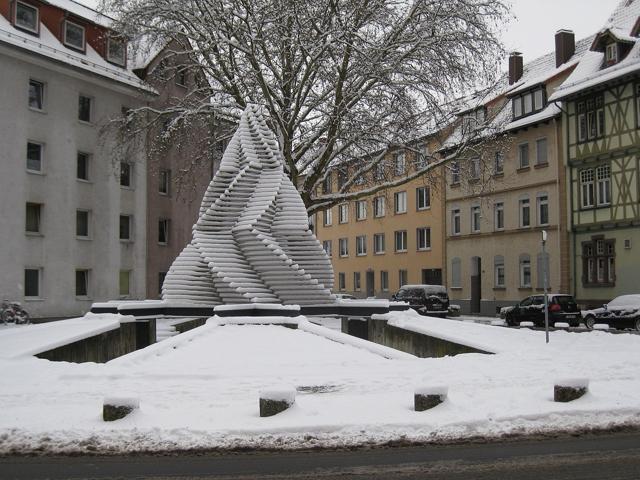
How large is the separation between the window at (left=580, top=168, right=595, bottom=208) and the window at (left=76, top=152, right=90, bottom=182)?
23.6m

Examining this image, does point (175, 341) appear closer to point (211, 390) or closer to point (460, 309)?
point (211, 390)

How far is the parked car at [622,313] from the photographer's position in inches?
1114

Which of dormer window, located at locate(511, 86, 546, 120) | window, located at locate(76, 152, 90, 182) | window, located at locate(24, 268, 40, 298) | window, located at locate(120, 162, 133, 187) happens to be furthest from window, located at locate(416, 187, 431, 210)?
window, located at locate(24, 268, 40, 298)

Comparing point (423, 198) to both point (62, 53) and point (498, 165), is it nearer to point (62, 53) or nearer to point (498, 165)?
point (498, 165)

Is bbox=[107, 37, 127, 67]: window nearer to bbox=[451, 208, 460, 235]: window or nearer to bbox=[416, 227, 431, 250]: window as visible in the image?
bbox=[451, 208, 460, 235]: window

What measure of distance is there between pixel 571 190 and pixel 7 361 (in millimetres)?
30329

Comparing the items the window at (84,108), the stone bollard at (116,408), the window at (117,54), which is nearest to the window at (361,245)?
the window at (117,54)

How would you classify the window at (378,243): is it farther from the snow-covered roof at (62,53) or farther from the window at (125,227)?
the snow-covered roof at (62,53)

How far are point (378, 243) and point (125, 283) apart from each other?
74.5 feet

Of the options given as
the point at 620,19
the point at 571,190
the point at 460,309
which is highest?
the point at 620,19

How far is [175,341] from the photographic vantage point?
15.9 metres

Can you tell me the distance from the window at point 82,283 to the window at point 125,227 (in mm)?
3196

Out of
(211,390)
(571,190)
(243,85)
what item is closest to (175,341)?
(211,390)

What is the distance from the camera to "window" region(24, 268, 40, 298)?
33.5 m
